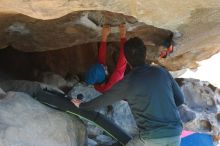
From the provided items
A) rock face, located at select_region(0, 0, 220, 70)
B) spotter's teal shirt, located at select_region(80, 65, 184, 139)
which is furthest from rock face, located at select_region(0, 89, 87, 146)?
rock face, located at select_region(0, 0, 220, 70)

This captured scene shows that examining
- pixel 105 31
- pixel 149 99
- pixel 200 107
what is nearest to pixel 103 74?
pixel 105 31

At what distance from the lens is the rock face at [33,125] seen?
4.52 meters

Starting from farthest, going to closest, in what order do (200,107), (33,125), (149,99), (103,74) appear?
(200,107), (103,74), (33,125), (149,99)

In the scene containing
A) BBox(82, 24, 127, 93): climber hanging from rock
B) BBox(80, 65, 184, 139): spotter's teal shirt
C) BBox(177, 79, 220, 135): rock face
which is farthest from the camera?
BBox(177, 79, 220, 135): rock face

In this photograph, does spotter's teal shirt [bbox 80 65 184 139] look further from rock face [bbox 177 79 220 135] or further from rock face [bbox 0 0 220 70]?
rock face [bbox 177 79 220 135]

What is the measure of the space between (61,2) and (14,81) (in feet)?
6.44

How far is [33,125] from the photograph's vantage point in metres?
4.70

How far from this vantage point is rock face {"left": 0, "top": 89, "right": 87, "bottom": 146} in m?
4.52

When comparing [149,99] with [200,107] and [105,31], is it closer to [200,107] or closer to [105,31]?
[105,31]

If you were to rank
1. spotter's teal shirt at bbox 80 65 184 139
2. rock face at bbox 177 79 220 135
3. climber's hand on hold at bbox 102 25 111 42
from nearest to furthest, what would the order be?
spotter's teal shirt at bbox 80 65 184 139 < climber's hand on hold at bbox 102 25 111 42 < rock face at bbox 177 79 220 135

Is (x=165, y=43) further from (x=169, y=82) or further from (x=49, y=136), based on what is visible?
(x=49, y=136)

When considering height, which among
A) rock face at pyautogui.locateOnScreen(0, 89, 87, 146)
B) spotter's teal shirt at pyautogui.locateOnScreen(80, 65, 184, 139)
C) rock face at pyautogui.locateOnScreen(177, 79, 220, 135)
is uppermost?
spotter's teal shirt at pyautogui.locateOnScreen(80, 65, 184, 139)

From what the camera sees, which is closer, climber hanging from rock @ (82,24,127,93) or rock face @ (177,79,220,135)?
climber hanging from rock @ (82,24,127,93)

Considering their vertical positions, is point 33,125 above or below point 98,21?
below
